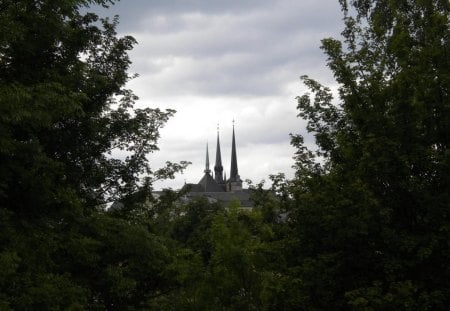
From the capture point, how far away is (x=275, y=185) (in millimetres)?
11352

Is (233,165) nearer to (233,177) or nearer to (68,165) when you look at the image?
(233,177)

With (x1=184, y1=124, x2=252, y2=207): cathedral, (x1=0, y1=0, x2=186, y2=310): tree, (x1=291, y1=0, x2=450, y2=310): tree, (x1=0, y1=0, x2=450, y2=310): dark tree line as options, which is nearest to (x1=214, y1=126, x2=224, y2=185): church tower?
(x1=184, y1=124, x2=252, y2=207): cathedral

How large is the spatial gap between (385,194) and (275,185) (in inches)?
92.9

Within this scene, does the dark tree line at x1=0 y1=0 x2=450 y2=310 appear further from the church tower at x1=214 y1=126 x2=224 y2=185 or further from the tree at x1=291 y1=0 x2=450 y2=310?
the church tower at x1=214 y1=126 x2=224 y2=185

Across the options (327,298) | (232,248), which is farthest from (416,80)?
(232,248)

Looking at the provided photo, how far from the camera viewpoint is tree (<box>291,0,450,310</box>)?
878 centimetres

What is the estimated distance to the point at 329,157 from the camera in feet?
36.6

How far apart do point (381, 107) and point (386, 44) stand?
6.33ft

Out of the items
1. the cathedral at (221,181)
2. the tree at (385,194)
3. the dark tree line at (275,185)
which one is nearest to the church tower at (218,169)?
the cathedral at (221,181)

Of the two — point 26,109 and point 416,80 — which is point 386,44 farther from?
point 26,109

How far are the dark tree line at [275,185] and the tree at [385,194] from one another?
3 centimetres

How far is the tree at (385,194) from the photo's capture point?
8.78 metres

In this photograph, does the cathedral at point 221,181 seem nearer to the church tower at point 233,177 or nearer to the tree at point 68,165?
the church tower at point 233,177

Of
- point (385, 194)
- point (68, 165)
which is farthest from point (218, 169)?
point (385, 194)
